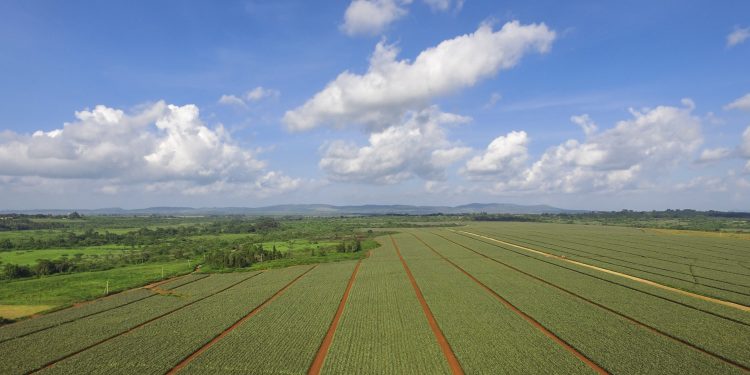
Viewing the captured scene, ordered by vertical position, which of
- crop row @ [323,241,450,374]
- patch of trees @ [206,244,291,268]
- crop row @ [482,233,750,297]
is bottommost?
patch of trees @ [206,244,291,268]

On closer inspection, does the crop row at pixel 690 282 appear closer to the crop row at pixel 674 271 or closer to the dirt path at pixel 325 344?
the crop row at pixel 674 271

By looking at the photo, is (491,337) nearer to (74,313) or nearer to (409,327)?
(409,327)

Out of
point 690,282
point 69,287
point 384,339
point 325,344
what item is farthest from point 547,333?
point 69,287

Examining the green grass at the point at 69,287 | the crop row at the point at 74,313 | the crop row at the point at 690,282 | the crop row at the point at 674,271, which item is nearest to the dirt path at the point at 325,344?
the crop row at the point at 74,313

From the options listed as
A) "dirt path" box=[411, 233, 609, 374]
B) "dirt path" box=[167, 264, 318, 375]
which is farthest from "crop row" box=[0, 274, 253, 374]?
"dirt path" box=[411, 233, 609, 374]

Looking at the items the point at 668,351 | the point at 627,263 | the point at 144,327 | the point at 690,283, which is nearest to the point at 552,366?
the point at 668,351

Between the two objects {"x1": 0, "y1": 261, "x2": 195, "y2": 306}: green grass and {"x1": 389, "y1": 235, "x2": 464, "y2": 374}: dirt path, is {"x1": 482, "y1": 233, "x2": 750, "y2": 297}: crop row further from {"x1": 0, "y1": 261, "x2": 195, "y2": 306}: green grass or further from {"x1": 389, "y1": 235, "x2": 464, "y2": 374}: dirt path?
{"x1": 0, "y1": 261, "x2": 195, "y2": 306}: green grass
